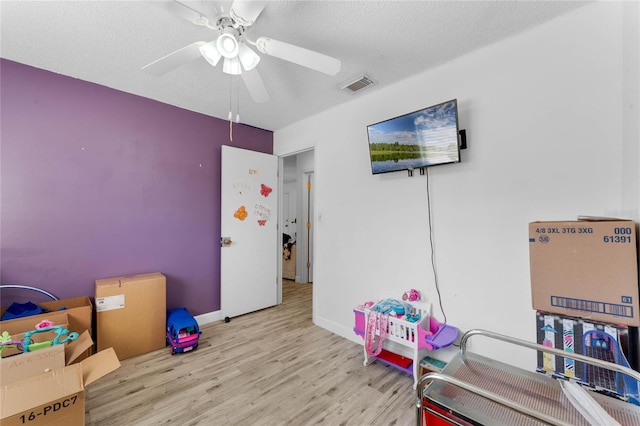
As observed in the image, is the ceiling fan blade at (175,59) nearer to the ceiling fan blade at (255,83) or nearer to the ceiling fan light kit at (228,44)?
the ceiling fan light kit at (228,44)

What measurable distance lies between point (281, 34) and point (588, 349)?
2486 mm

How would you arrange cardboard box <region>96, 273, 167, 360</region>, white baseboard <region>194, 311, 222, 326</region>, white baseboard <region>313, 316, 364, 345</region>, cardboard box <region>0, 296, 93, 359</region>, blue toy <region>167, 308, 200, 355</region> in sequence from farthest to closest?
white baseboard <region>194, 311, 222, 326</region>, white baseboard <region>313, 316, 364, 345</region>, blue toy <region>167, 308, 200, 355</region>, cardboard box <region>96, 273, 167, 360</region>, cardboard box <region>0, 296, 93, 359</region>

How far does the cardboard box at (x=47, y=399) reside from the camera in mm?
1158

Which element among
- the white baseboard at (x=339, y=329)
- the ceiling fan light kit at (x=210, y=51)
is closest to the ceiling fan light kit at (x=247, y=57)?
the ceiling fan light kit at (x=210, y=51)

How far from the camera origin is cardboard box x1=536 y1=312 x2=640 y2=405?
1212 mm

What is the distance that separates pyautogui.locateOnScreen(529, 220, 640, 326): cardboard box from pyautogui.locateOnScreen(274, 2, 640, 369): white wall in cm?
27

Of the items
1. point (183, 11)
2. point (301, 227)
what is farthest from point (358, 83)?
point (301, 227)

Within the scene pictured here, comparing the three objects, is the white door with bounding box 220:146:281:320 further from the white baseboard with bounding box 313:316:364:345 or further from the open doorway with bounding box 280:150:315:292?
the open doorway with bounding box 280:150:315:292

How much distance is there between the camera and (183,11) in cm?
121

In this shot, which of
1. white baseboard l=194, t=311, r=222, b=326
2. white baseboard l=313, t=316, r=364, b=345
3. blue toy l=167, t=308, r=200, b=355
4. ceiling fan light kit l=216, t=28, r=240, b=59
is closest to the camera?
ceiling fan light kit l=216, t=28, r=240, b=59

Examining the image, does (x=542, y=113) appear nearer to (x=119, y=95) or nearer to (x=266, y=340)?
(x=266, y=340)

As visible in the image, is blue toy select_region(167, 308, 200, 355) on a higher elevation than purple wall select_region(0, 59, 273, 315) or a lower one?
lower

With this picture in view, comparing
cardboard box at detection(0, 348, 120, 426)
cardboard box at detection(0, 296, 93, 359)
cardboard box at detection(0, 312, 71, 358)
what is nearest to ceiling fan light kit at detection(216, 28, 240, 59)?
cardboard box at detection(0, 348, 120, 426)

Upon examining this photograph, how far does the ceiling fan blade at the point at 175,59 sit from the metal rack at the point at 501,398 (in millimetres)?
1947
